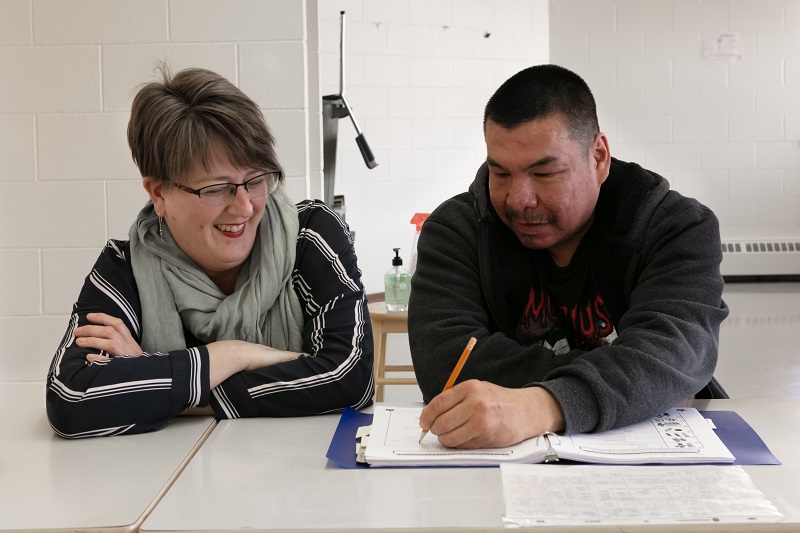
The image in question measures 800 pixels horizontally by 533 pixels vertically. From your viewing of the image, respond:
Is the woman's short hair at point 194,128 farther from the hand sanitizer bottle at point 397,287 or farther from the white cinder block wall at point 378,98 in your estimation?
the hand sanitizer bottle at point 397,287

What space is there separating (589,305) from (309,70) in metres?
1.44

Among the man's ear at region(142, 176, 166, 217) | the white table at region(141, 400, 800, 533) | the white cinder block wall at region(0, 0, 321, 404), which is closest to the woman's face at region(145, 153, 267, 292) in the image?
the man's ear at region(142, 176, 166, 217)

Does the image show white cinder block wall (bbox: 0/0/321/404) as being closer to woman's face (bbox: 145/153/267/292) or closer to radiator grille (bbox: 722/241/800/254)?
woman's face (bbox: 145/153/267/292)

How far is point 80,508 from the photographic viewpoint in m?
1.09

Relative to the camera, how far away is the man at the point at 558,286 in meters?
1.31

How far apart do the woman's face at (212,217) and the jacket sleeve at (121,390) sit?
0.22 metres

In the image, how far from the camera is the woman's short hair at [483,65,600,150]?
5.14 ft

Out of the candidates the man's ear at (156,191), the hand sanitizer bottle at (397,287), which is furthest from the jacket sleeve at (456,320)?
the hand sanitizer bottle at (397,287)

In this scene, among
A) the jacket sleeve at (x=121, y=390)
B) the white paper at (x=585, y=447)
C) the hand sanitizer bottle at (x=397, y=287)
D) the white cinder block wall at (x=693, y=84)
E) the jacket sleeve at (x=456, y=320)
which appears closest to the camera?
the white paper at (x=585, y=447)

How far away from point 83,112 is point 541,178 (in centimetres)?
158

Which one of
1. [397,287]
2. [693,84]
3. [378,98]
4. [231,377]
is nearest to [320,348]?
[231,377]

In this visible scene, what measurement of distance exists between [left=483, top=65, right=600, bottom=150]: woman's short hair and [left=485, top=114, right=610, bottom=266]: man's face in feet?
0.05

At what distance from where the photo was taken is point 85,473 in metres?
1.24

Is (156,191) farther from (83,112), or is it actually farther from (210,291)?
(83,112)
